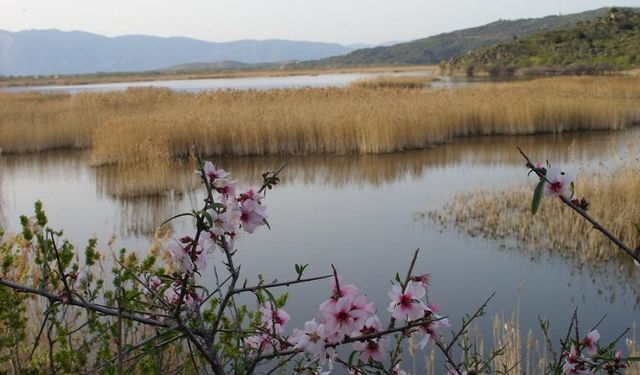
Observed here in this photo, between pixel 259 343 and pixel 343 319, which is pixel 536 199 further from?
pixel 259 343

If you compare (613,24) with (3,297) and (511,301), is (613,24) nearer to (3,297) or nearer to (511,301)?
(511,301)

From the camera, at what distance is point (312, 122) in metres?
12.9

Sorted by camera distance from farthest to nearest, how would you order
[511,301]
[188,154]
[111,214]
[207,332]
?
[188,154] < [111,214] < [511,301] < [207,332]

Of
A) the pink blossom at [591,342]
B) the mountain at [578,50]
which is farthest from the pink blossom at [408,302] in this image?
the mountain at [578,50]

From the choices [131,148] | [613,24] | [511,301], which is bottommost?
[511,301]

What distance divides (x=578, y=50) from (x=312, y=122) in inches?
Result: 1426

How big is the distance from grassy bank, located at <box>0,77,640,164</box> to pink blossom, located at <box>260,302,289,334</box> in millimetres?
9235

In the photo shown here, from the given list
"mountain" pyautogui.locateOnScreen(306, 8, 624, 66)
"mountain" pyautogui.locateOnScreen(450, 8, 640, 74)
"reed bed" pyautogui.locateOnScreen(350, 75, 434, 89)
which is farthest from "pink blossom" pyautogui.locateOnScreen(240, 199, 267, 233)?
"mountain" pyautogui.locateOnScreen(306, 8, 624, 66)

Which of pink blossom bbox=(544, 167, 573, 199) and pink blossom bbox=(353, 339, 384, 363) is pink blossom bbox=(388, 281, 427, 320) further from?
pink blossom bbox=(544, 167, 573, 199)

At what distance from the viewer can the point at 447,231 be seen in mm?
7043

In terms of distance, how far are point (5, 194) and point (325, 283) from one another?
6271 millimetres

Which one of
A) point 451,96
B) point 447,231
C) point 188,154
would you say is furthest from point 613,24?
point 447,231

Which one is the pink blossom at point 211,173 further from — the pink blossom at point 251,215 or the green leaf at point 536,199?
the green leaf at point 536,199

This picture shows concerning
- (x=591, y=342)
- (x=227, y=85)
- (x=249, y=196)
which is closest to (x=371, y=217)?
(x=591, y=342)
